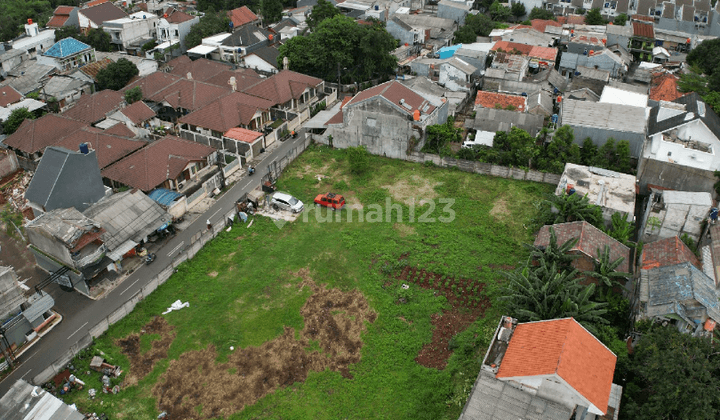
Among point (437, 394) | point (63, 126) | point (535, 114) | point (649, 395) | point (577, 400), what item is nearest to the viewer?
point (577, 400)

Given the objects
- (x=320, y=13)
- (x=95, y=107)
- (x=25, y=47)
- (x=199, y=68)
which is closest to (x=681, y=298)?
(x=95, y=107)

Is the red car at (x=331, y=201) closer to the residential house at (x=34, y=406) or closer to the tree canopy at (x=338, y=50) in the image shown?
the residential house at (x=34, y=406)

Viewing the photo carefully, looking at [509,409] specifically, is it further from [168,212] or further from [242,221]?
[168,212]

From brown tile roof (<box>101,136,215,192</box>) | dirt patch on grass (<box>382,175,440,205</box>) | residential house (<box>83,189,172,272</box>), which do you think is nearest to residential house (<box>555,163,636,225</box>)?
dirt patch on grass (<box>382,175,440,205</box>)

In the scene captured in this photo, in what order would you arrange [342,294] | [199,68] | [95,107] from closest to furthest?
[342,294] < [95,107] < [199,68]

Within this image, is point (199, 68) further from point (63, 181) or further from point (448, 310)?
point (448, 310)

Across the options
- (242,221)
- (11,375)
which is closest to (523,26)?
(242,221)

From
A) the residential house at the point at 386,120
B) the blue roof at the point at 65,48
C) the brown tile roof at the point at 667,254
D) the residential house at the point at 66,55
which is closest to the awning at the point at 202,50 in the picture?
the residential house at the point at 66,55
